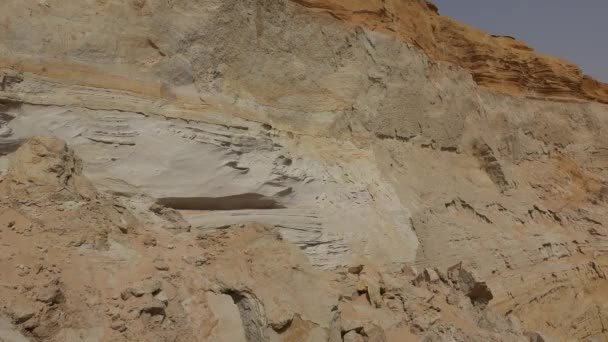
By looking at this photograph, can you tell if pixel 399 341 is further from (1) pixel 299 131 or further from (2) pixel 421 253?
(1) pixel 299 131

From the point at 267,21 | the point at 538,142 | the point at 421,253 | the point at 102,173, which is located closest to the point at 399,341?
the point at 421,253

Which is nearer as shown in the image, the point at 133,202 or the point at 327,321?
the point at 327,321

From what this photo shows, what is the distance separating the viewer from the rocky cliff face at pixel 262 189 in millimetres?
4027

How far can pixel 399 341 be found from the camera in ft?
17.3

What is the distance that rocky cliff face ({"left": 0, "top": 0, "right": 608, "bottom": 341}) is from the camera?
159 inches

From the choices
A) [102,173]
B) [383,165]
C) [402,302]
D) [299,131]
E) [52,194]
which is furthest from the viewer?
[383,165]

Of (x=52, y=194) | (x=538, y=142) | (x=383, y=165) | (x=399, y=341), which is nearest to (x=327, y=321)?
(x=399, y=341)

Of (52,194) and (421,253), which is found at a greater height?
(52,194)

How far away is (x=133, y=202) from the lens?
16.7ft

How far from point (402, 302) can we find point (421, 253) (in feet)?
6.14

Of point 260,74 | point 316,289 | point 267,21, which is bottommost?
point 316,289

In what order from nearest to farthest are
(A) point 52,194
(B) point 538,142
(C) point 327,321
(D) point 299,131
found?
(A) point 52,194, (C) point 327,321, (D) point 299,131, (B) point 538,142

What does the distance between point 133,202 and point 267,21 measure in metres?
4.06

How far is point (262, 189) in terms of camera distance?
20.4 ft
